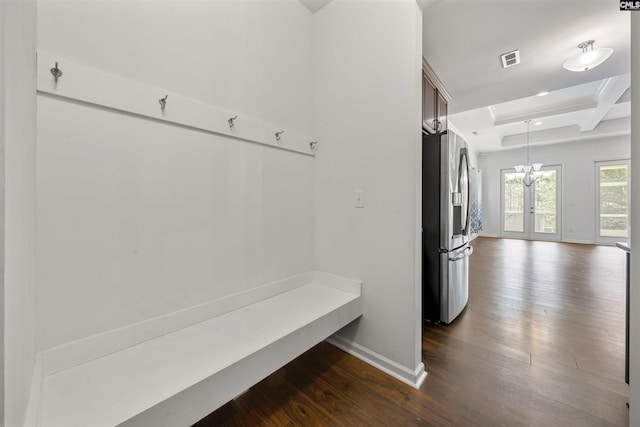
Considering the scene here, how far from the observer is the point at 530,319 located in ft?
7.88

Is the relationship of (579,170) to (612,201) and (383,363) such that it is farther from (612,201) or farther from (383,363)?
(383,363)

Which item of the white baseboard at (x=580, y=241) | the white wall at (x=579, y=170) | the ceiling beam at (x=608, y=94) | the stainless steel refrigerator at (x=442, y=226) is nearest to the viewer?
the stainless steel refrigerator at (x=442, y=226)

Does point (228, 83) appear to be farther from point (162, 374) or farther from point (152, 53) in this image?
point (162, 374)

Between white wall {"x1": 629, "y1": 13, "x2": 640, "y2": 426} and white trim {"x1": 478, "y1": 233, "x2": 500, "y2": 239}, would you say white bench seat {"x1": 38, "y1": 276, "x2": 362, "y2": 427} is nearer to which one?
white wall {"x1": 629, "y1": 13, "x2": 640, "y2": 426}

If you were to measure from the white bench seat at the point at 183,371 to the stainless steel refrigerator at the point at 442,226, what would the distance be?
122cm

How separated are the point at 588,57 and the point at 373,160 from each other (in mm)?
2530

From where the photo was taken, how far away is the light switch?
1826mm

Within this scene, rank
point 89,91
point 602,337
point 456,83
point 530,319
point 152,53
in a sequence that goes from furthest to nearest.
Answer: point 456,83 → point 530,319 → point 602,337 → point 152,53 → point 89,91

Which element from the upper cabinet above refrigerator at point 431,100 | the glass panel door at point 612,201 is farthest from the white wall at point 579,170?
the upper cabinet above refrigerator at point 431,100

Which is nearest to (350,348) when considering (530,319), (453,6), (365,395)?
(365,395)

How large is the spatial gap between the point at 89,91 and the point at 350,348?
2176mm

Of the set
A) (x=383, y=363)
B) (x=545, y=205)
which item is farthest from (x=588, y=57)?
(x=545, y=205)

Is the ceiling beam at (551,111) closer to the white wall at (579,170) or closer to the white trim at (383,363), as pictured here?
the white wall at (579,170)

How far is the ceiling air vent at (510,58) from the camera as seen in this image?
250 cm
